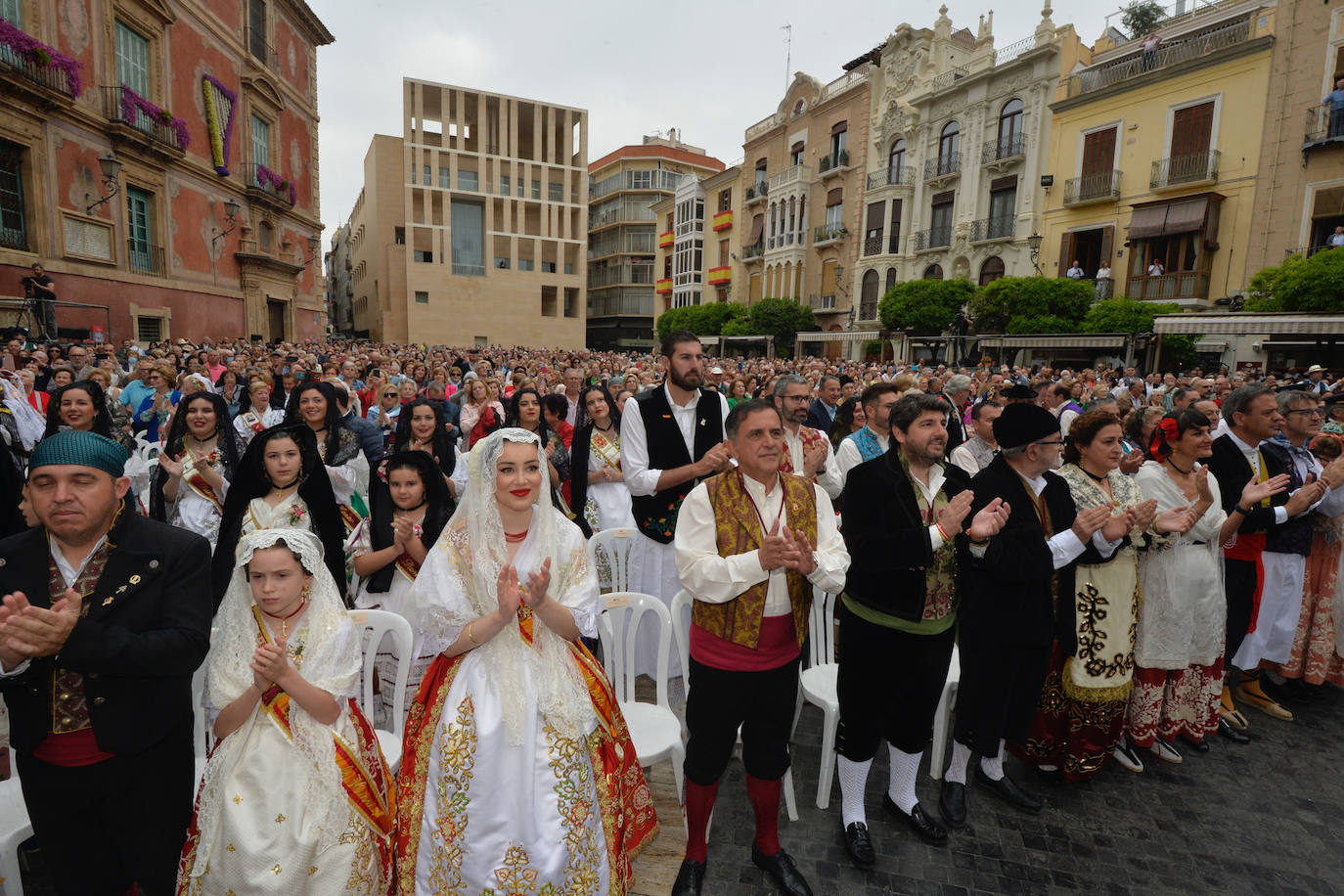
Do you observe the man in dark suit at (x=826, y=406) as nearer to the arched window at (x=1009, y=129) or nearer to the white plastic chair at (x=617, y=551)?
the white plastic chair at (x=617, y=551)

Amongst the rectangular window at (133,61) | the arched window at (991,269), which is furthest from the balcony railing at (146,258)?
the arched window at (991,269)

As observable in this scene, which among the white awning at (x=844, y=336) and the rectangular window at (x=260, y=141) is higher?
the rectangular window at (x=260, y=141)

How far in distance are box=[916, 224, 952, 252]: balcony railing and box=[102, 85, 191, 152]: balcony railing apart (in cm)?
2731

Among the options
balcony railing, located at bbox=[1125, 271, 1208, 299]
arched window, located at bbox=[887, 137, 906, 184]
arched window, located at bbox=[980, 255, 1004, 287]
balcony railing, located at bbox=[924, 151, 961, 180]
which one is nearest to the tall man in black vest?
balcony railing, located at bbox=[1125, 271, 1208, 299]

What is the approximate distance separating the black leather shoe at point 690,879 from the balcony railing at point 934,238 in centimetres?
2986

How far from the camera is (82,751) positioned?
6.93ft

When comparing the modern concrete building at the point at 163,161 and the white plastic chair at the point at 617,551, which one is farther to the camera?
the modern concrete building at the point at 163,161

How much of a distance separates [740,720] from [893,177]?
33.5m

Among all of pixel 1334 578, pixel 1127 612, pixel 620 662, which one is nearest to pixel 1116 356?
pixel 1334 578

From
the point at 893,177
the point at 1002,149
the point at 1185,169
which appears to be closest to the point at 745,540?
the point at 1185,169

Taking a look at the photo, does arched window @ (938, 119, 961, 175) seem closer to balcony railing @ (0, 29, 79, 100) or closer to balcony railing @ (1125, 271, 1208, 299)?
balcony railing @ (1125, 271, 1208, 299)

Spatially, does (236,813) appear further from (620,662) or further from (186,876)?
(620,662)

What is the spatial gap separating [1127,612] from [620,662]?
2.64 meters

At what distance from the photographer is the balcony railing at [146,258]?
58.2ft
